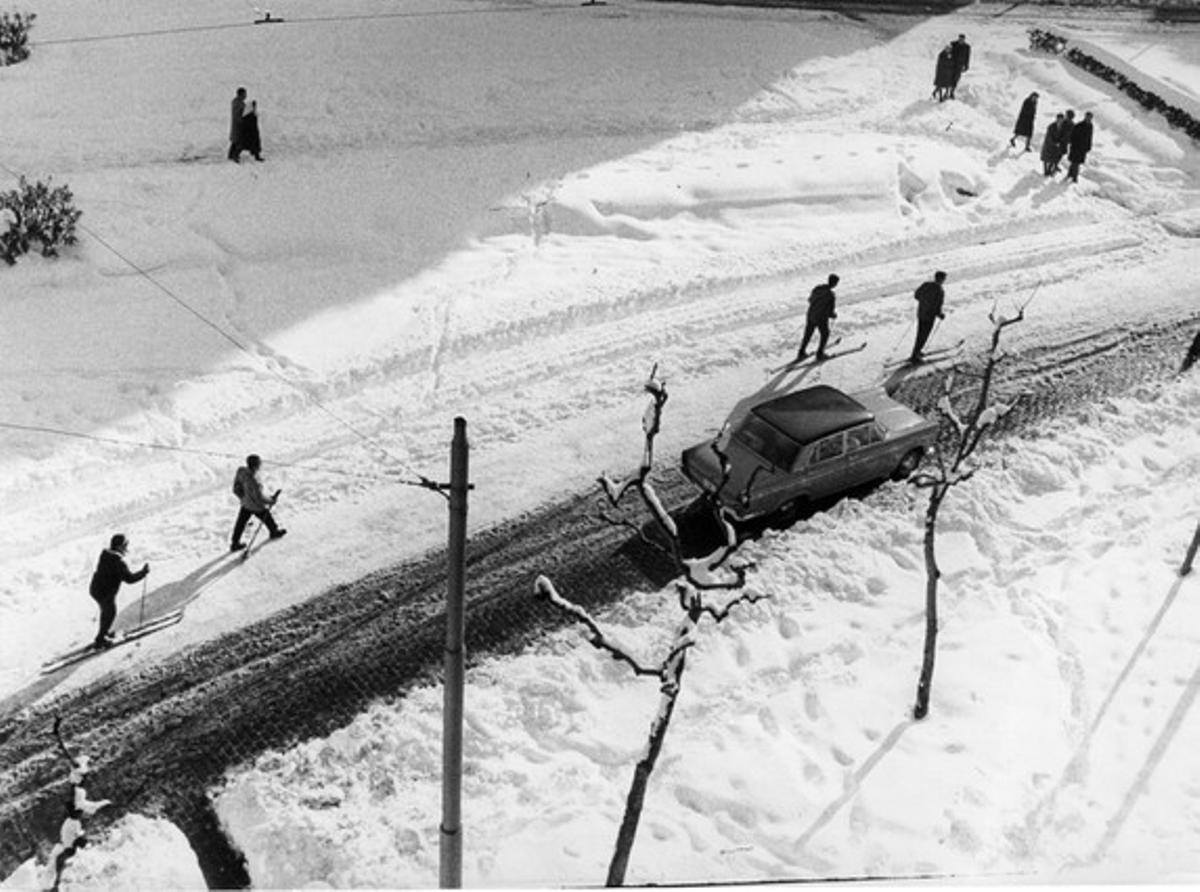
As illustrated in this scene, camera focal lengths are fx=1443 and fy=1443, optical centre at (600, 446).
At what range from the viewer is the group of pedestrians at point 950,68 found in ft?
88.0

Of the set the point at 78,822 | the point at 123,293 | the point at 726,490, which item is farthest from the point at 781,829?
the point at 123,293

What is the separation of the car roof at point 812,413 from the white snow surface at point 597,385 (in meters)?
1.02

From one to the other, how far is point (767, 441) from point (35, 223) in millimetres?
10391

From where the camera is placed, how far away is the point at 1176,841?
12.1 m

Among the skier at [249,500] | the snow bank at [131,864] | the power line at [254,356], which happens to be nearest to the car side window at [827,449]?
the power line at [254,356]

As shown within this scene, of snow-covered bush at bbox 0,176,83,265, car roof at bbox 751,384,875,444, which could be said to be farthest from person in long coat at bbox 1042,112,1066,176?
snow-covered bush at bbox 0,176,83,265

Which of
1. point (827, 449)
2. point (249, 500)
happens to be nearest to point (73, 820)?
point (249, 500)

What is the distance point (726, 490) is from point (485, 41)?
45.4 feet

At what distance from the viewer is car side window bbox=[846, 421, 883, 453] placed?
16578 millimetres

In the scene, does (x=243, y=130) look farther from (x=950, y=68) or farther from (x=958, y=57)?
(x=958, y=57)

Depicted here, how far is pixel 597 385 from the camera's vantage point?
18.4 metres

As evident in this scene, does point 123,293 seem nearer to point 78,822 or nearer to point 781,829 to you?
point 78,822

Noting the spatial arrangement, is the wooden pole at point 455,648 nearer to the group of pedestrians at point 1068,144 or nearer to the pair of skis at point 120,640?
the pair of skis at point 120,640

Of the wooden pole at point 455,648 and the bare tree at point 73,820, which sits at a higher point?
the wooden pole at point 455,648
